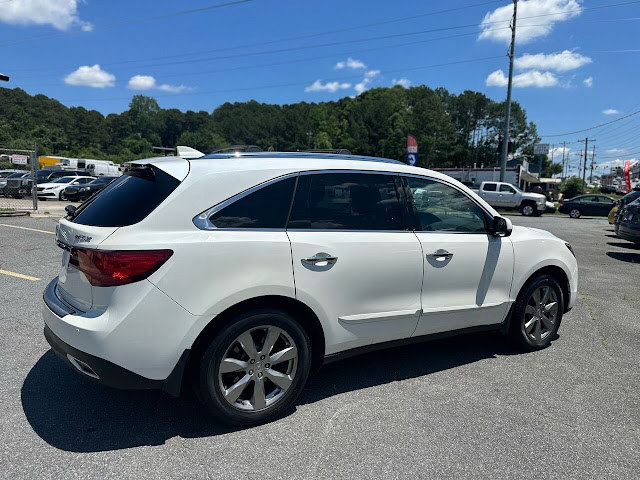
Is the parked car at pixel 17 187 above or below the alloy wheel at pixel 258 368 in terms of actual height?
above

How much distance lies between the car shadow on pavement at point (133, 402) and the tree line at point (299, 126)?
224ft

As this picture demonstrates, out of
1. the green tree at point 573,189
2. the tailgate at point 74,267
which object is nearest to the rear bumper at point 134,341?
the tailgate at point 74,267

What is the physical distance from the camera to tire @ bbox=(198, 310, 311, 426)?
2.70 metres

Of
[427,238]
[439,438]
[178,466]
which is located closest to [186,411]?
[178,466]

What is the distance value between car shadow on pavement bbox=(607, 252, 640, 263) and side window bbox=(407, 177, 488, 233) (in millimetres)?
8396

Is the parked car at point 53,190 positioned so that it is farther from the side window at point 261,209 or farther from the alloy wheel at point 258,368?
the alloy wheel at point 258,368

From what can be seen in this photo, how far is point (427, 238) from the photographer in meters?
3.49

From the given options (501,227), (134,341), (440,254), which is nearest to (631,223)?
(501,227)

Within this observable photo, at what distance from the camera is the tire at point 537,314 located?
13.7ft

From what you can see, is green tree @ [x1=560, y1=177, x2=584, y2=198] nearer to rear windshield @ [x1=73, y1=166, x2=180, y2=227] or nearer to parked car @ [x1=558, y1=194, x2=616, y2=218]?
parked car @ [x1=558, y1=194, x2=616, y2=218]

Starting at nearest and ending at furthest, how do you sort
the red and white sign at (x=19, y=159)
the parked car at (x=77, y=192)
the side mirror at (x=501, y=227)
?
the side mirror at (x=501, y=227) < the red and white sign at (x=19, y=159) < the parked car at (x=77, y=192)

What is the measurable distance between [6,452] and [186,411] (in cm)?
100

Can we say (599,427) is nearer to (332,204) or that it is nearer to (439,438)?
(439,438)

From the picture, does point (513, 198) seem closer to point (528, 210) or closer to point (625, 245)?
point (528, 210)
